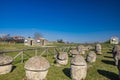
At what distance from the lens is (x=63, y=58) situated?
1770cm

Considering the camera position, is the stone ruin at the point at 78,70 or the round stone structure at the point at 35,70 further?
the stone ruin at the point at 78,70

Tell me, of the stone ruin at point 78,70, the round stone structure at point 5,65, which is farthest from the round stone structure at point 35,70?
the round stone structure at point 5,65

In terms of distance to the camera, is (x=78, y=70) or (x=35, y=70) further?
(x=78, y=70)

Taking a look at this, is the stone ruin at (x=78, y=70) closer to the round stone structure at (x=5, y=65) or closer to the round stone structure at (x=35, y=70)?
the round stone structure at (x=35, y=70)

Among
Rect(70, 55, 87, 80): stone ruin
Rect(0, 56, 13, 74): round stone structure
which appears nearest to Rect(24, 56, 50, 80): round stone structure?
Rect(70, 55, 87, 80): stone ruin

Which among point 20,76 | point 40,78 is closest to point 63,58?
point 20,76

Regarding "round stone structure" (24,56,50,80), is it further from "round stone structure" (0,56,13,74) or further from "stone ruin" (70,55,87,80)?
"round stone structure" (0,56,13,74)

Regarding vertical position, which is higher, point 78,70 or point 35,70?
point 35,70

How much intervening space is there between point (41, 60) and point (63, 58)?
7573 millimetres

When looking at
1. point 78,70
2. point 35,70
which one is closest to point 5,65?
point 35,70

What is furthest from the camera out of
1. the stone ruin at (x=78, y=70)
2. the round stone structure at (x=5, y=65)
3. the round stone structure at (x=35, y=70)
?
the round stone structure at (x=5, y=65)

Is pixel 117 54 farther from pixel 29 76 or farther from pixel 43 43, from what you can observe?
pixel 43 43

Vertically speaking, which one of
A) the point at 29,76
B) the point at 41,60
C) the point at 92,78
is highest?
the point at 41,60

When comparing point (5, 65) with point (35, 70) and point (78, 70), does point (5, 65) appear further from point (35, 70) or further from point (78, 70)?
point (78, 70)
